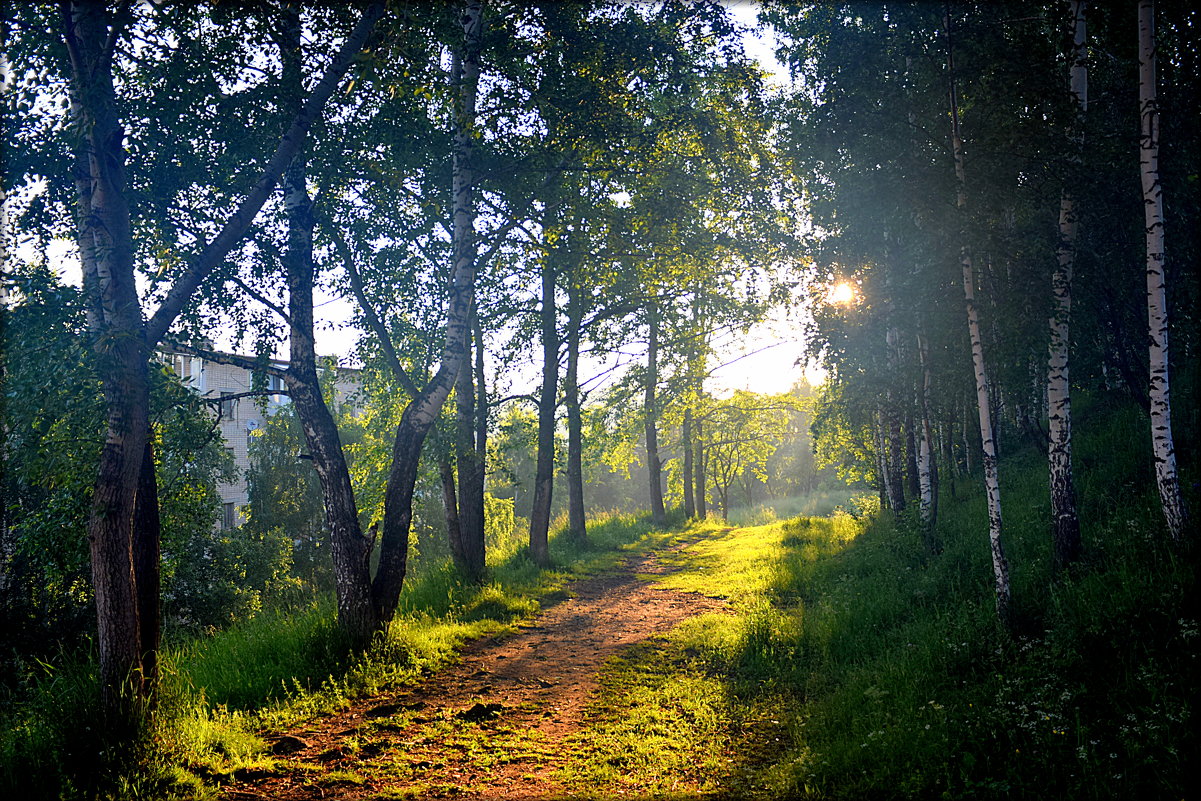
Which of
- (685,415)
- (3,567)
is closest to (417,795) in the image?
(3,567)

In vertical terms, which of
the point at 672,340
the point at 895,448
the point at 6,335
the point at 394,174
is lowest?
the point at 895,448

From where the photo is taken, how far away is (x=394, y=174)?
998cm

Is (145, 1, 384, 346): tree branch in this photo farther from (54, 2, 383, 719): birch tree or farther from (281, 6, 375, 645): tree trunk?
(281, 6, 375, 645): tree trunk

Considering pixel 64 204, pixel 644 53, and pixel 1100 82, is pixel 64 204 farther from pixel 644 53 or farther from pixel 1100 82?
pixel 1100 82

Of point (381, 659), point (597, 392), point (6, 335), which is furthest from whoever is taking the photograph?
point (597, 392)

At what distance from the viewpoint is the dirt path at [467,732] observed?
502 cm

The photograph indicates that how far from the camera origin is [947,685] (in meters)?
6.00

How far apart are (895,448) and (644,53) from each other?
33.5 ft

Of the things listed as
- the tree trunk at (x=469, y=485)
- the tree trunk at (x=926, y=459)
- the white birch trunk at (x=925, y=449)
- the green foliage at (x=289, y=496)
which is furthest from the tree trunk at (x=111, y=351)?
the green foliage at (x=289, y=496)

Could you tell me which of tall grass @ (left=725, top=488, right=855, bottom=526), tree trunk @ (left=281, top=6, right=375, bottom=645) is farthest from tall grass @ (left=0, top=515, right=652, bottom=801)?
tall grass @ (left=725, top=488, right=855, bottom=526)

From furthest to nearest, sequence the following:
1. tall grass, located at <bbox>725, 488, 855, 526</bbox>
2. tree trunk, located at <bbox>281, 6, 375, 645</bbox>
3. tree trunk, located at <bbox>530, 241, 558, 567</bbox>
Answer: tall grass, located at <bbox>725, 488, 855, 526</bbox>
tree trunk, located at <bbox>530, 241, 558, 567</bbox>
tree trunk, located at <bbox>281, 6, 375, 645</bbox>

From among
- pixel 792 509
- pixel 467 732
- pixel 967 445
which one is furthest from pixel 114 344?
pixel 792 509

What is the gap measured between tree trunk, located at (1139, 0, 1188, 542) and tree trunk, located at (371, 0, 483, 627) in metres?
8.31

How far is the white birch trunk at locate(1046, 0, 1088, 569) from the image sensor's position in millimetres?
7754
